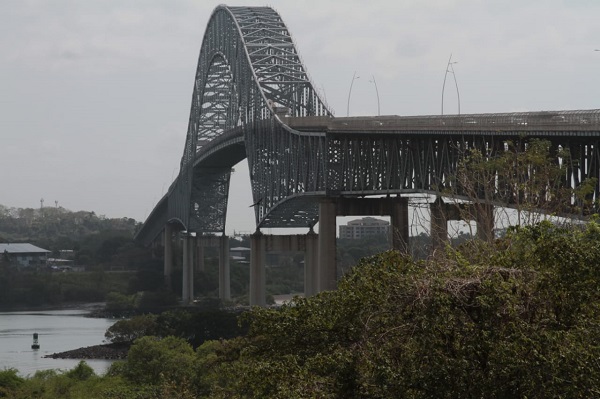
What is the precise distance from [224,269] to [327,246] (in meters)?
64.9

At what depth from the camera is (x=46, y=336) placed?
114312 mm

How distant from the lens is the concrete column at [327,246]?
7788cm

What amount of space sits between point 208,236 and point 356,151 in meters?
76.3

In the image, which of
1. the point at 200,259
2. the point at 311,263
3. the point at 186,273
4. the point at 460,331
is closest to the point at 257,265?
the point at 311,263

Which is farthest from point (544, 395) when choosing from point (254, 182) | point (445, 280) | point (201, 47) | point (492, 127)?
point (201, 47)

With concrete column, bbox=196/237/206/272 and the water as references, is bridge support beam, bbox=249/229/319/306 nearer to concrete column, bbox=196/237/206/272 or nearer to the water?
the water

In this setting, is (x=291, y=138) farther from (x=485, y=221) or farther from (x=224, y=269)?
(x=224, y=269)

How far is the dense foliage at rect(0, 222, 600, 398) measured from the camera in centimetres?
1984

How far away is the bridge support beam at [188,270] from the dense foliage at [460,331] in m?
121

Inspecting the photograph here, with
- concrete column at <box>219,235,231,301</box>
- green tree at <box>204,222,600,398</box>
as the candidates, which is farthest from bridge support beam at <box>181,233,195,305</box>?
green tree at <box>204,222,600,398</box>

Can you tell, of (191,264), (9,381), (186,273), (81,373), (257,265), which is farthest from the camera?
(186,273)

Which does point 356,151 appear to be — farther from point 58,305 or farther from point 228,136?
point 58,305

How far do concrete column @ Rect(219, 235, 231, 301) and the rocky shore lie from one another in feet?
139

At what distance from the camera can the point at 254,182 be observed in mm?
99500
